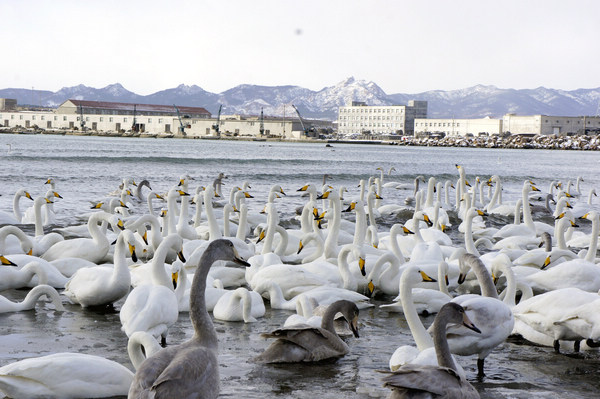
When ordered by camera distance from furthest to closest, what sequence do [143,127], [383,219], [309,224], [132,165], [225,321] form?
[143,127]
[132,165]
[383,219]
[309,224]
[225,321]

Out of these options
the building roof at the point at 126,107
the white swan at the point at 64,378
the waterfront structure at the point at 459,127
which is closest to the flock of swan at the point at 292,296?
the white swan at the point at 64,378

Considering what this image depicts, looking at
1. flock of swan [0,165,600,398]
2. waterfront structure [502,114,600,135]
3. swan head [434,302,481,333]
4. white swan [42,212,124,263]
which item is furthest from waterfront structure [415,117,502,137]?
swan head [434,302,481,333]

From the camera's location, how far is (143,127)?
438 ft

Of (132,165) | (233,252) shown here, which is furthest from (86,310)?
(132,165)

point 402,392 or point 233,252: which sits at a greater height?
point 233,252

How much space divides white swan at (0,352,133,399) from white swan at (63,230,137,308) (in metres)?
2.84

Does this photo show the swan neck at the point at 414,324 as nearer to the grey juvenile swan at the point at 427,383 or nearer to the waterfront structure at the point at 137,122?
the grey juvenile swan at the point at 427,383

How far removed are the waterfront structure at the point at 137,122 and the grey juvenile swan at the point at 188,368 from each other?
12174cm

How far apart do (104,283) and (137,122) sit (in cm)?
12653

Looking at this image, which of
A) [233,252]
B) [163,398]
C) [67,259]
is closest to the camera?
[163,398]

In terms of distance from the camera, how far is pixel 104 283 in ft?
28.6

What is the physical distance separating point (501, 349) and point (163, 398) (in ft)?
14.1

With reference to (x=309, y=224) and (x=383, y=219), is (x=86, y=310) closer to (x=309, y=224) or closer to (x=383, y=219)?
(x=309, y=224)

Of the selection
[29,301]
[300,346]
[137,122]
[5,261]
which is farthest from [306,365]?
[137,122]
